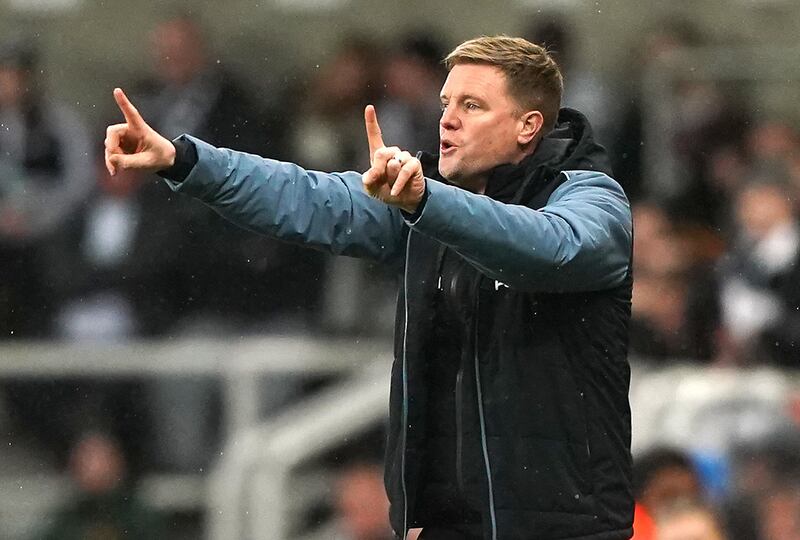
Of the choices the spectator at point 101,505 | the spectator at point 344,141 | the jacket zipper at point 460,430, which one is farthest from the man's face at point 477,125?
the spectator at point 344,141

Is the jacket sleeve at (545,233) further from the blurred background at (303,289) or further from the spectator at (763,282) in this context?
the spectator at (763,282)

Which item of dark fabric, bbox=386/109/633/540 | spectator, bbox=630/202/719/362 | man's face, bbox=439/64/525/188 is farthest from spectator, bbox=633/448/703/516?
man's face, bbox=439/64/525/188

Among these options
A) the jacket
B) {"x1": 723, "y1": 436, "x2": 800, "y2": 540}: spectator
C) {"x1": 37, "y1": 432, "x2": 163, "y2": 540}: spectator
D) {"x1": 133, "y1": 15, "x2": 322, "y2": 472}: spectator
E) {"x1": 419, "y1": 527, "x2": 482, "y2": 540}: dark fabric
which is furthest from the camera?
{"x1": 133, "y1": 15, "x2": 322, "y2": 472}: spectator

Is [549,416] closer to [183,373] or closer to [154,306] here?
[183,373]

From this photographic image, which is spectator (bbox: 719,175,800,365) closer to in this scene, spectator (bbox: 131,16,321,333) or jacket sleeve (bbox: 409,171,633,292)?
spectator (bbox: 131,16,321,333)

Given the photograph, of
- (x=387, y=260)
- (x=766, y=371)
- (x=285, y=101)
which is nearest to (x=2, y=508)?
(x=285, y=101)

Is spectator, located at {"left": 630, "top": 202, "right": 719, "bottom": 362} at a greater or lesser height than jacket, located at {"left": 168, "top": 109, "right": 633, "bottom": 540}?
lesser

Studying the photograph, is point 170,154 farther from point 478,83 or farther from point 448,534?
point 448,534

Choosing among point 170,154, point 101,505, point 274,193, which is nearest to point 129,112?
point 170,154

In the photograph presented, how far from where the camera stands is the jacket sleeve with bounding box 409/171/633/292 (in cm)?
346

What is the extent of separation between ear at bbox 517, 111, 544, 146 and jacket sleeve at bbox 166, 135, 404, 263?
1.06 ft

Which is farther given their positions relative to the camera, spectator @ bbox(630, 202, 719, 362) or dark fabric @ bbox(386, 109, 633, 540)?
spectator @ bbox(630, 202, 719, 362)

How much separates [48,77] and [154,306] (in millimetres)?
1884

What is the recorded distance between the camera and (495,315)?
378 cm
